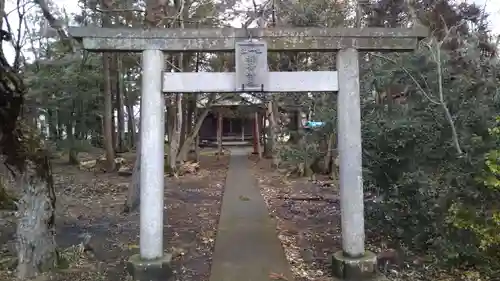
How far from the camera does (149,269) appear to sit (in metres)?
5.57

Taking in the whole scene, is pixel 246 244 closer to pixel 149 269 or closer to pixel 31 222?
pixel 149 269

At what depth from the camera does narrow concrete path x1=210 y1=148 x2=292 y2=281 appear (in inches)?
233

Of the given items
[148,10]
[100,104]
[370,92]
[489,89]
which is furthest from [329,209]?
[100,104]

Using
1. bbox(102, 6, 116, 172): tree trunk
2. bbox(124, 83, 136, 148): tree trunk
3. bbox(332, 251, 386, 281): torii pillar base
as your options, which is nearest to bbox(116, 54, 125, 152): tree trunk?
bbox(124, 83, 136, 148): tree trunk

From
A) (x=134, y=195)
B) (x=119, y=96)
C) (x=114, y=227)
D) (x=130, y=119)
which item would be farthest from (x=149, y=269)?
(x=130, y=119)

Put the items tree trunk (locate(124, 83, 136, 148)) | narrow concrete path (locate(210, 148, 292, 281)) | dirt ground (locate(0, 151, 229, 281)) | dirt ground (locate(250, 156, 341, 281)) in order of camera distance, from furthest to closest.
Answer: tree trunk (locate(124, 83, 136, 148)) → dirt ground (locate(250, 156, 341, 281)) → dirt ground (locate(0, 151, 229, 281)) → narrow concrete path (locate(210, 148, 292, 281))

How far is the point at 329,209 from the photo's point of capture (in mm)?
10578

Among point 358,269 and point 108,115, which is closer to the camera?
point 358,269

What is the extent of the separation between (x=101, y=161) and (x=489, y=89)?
15126mm

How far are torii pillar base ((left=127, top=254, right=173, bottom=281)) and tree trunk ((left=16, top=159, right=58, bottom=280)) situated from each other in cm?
115

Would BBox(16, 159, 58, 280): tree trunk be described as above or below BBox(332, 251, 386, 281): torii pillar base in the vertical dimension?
above

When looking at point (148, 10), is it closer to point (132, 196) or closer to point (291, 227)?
point (132, 196)

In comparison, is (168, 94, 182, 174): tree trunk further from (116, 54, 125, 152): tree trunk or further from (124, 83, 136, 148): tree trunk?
(124, 83, 136, 148): tree trunk

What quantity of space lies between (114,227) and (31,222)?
3162 mm
